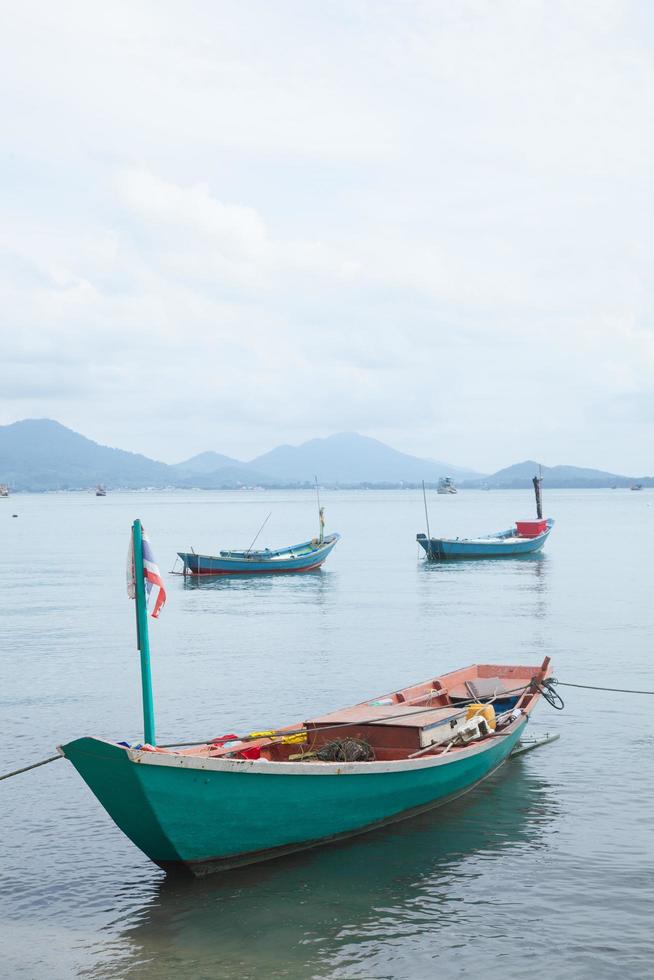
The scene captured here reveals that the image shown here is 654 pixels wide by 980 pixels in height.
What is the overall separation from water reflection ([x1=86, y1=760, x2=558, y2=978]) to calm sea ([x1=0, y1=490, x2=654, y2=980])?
28 mm

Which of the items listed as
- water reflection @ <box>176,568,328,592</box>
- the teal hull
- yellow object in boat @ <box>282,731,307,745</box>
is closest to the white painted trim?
the teal hull

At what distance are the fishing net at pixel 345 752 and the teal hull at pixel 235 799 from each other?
771 millimetres

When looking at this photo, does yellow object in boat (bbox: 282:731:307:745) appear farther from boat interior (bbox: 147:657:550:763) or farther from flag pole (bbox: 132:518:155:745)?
flag pole (bbox: 132:518:155:745)

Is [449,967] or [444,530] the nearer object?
[449,967]

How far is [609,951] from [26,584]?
160ft

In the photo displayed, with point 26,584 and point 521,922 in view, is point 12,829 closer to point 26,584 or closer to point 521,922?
point 521,922

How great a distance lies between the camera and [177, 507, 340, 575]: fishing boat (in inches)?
2309

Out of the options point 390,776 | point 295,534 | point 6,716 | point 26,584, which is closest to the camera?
point 390,776

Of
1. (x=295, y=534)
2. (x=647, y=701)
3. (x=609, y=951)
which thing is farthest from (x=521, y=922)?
(x=295, y=534)

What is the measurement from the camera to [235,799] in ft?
41.7

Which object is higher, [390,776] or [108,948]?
[390,776]

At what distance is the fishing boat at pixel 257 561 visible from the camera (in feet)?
192

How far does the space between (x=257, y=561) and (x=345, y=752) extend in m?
44.9

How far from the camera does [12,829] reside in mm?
15453
